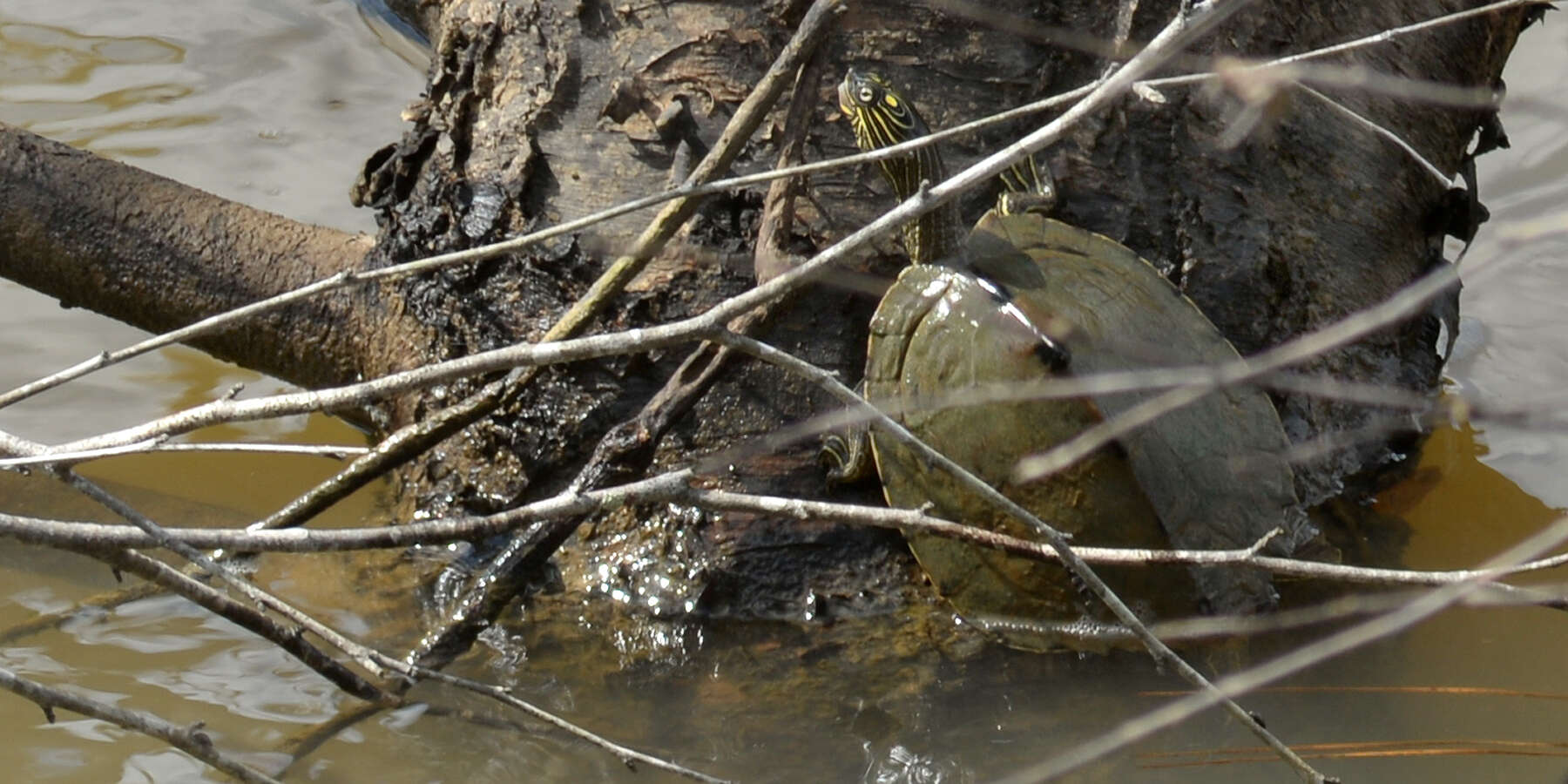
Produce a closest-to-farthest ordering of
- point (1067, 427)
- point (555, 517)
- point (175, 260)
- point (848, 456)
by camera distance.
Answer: point (555, 517) < point (1067, 427) < point (848, 456) < point (175, 260)

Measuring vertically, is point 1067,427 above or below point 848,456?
above

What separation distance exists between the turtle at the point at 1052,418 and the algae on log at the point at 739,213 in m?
0.09

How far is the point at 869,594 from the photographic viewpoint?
1.94 metres

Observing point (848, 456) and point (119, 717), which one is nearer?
point (119, 717)

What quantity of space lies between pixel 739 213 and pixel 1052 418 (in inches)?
22.2

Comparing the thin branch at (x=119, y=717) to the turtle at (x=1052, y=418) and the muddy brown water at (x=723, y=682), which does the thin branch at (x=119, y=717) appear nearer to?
A: the muddy brown water at (x=723, y=682)

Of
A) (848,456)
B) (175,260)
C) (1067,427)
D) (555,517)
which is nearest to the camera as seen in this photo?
(555,517)

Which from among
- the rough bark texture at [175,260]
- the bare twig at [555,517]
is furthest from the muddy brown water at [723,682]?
the bare twig at [555,517]

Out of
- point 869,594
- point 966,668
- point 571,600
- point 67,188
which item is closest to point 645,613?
point 571,600

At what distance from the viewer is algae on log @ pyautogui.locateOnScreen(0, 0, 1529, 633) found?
195 cm

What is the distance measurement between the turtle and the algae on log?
0.09m

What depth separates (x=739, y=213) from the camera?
1.98 meters

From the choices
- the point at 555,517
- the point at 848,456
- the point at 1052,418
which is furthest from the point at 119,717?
the point at 1052,418

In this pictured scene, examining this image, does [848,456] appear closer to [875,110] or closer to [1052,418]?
[1052,418]
